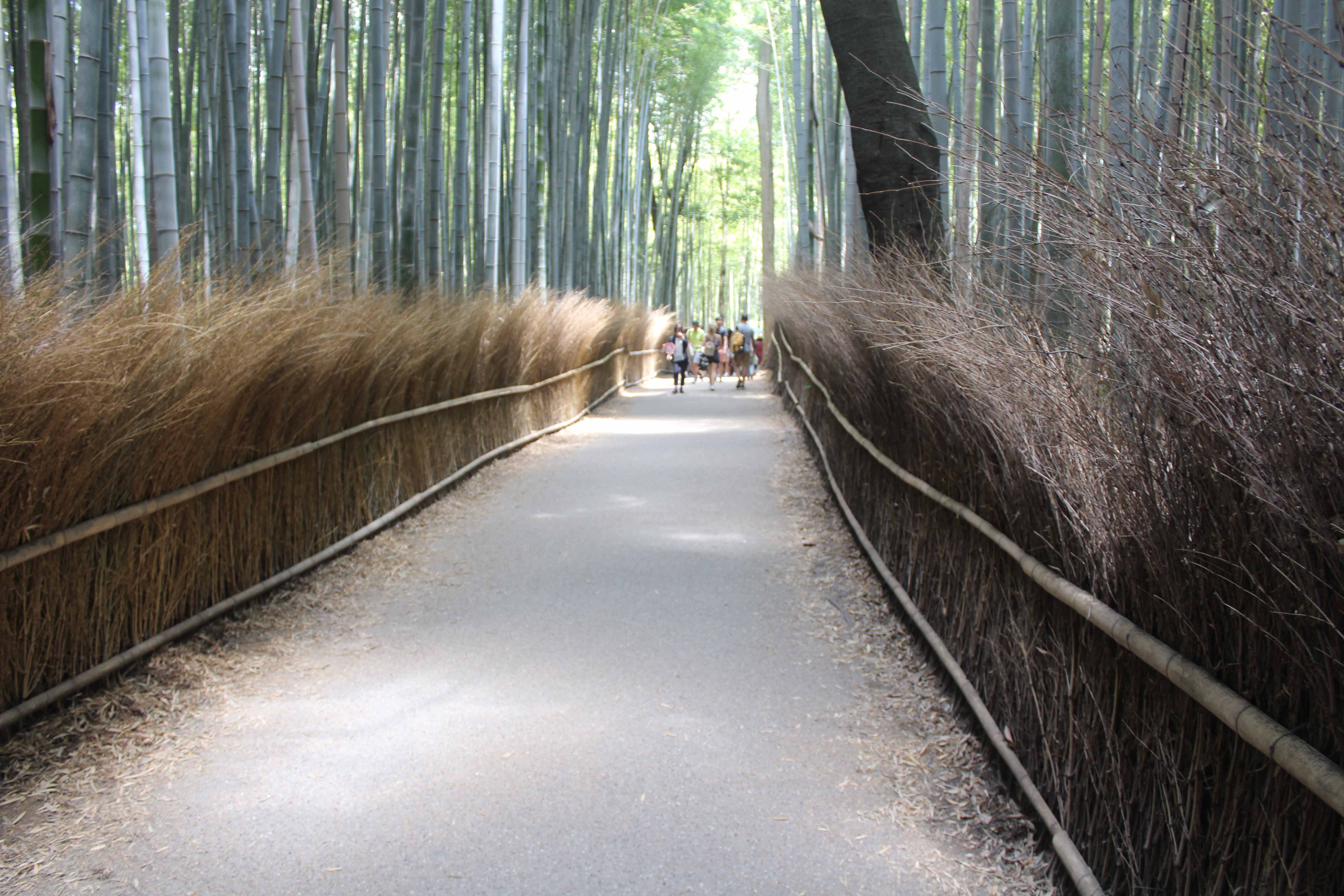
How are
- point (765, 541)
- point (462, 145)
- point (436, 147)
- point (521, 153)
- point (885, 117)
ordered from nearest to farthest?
1. point (885, 117)
2. point (765, 541)
3. point (436, 147)
4. point (462, 145)
5. point (521, 153)

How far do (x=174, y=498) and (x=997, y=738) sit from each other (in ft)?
8.67

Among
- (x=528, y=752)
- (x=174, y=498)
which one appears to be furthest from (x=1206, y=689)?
(x=174, y=498)

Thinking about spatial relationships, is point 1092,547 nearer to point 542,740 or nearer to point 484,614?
point 542,740

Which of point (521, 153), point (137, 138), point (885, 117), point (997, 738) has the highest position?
point (137, 138)

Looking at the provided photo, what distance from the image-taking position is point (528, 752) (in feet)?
9.60

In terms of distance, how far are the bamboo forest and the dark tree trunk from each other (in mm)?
30

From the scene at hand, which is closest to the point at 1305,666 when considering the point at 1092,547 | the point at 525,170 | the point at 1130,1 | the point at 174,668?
the point at 1092,547

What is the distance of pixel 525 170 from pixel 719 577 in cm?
745

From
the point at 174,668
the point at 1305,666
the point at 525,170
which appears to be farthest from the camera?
the point at 525,170

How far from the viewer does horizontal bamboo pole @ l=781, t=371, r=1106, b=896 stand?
6.76 feet

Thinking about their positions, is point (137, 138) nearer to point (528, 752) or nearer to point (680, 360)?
point (680, 360)

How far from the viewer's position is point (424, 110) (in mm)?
16516

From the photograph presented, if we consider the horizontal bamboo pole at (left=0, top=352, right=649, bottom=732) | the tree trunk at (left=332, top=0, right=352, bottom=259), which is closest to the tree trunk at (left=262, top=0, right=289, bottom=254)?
the tree trunk at (left=332, top=0, right=352, bottom=259)

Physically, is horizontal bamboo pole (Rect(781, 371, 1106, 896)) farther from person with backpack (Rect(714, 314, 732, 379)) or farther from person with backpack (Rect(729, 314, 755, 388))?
person with backpack (Rect(714, 314, 732, 379))
